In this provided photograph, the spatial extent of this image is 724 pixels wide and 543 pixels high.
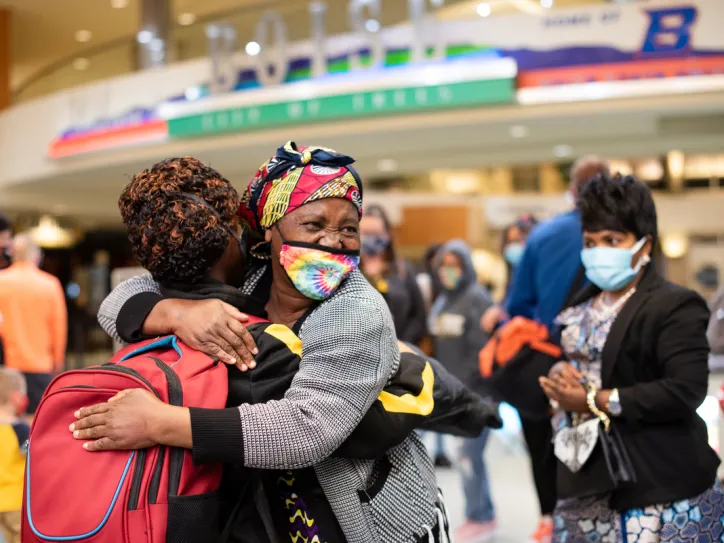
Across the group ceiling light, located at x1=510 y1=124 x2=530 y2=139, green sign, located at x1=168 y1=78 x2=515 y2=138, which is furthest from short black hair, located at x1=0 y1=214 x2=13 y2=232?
ceiling light, located at x1=510 y1=124 x2=530 y2=139

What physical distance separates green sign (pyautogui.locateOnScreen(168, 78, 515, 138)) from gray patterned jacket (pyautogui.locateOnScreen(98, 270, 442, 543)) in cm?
877

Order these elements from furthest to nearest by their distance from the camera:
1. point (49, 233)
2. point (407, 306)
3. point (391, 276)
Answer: point (49, 233) < point (407, 306) < point (391, 276)

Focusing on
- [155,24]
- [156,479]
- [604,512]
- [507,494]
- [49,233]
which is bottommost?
[507,494]

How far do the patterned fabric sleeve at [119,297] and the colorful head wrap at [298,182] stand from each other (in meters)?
0.26

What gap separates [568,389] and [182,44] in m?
14.5

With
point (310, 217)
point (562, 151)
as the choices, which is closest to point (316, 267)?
point (310, 217)

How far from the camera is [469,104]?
1023 centimetres

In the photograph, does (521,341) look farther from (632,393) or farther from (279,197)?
(279,197)

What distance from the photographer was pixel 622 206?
2.62 meters

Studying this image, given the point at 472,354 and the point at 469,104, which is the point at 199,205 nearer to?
the point at 472,354

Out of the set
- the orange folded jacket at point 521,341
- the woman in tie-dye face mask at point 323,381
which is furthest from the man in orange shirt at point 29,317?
the woman in tie-dye face mask at point 323,381

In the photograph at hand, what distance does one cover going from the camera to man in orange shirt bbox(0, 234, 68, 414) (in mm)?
5625

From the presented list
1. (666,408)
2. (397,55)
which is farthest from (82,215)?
(666,408)

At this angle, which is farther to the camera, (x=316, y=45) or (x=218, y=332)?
(x=316, y=45)
